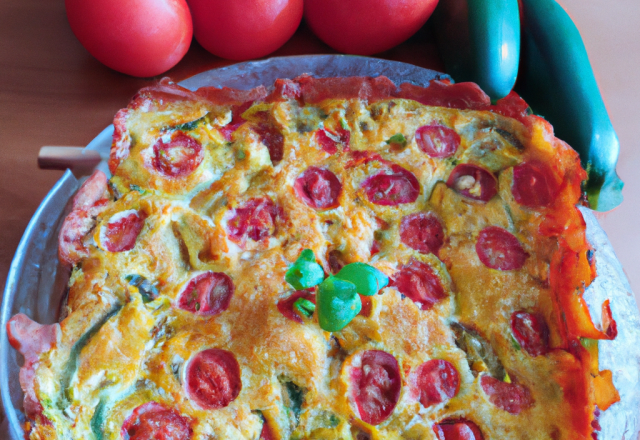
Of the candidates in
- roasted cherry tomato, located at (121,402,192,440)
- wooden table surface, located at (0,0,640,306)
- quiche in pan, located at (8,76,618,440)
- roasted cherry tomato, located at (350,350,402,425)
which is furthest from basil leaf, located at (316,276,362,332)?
wooden table surface, located at (0,0,640,306)

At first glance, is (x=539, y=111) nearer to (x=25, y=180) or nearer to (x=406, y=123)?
(x=406, y=123)

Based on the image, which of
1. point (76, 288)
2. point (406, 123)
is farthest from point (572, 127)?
point (76, 288)

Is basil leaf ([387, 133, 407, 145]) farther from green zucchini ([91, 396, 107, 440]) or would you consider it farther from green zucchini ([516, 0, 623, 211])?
green zucchini ([91, 396, 107, 440])

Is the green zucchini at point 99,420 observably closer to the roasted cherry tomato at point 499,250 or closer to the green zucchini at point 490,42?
the roasted cherry tomato at point 499,250

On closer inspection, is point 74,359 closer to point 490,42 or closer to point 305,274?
point 305,274

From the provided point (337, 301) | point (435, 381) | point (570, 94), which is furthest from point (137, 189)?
point (570, 94)

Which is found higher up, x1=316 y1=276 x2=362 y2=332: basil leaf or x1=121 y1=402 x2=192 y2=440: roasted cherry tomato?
x1=316 y1=276 x2=362 y2=332: basil leaf

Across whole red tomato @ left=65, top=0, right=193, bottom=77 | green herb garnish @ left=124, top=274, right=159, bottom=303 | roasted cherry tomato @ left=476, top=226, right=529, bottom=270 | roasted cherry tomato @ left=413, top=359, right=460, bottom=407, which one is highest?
whole red tomato @ left=65, top=0, right=193, bottom=77
